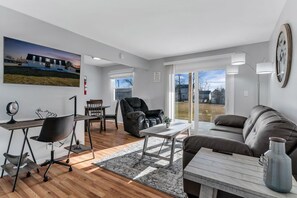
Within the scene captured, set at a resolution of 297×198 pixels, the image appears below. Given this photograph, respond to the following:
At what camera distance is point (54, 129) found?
212 cm

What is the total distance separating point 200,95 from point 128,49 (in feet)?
7.68

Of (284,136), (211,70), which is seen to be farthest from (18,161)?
(211,70)

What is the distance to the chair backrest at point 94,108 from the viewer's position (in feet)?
15.4

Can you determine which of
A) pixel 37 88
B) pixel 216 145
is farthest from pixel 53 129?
pixel 216 145

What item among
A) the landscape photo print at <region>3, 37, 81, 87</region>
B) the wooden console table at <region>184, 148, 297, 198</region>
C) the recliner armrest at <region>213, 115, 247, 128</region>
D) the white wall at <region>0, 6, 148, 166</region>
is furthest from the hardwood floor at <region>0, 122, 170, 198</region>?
the recliner armrest at <region>213, 115, 247, 128</region>

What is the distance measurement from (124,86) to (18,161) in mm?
4705

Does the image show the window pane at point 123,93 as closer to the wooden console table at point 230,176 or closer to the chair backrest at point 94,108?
the chair backrest at point 94,108

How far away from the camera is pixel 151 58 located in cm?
524

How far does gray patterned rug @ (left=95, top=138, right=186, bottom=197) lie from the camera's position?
1994 millimetres

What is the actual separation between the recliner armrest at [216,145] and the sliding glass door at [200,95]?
2.98 m

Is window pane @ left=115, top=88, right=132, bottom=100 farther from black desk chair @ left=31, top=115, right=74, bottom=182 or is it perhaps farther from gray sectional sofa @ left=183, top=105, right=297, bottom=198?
gray sectional sofa @ left=183, top=105, right=297, bottom=198

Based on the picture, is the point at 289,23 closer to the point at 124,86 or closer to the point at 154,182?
the point at 154,182

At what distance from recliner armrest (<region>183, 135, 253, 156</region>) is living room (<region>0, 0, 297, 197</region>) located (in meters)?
0.62

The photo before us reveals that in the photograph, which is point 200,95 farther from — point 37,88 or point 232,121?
point 37,88
